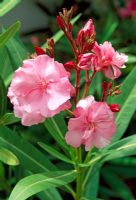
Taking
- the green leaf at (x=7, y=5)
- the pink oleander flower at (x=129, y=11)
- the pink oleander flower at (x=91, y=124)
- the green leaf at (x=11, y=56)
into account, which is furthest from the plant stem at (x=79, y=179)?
the pink oleander flower at (x=129, y=11)

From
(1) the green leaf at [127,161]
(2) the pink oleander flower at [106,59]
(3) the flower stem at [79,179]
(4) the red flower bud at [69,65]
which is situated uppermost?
(4) the red flower bud at [69,65]

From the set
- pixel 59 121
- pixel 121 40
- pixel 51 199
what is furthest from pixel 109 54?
pixel 121 40

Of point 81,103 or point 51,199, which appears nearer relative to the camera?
point 81,103

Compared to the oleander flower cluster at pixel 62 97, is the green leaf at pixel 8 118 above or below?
below

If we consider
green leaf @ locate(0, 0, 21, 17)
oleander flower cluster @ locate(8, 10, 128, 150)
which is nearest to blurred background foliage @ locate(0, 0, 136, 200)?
green leaf @ locate(0, 0, 21, 17)

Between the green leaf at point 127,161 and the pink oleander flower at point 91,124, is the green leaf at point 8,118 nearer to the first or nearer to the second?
the pink oleander flower at point 91,124

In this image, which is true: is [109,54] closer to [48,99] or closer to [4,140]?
[48,99]

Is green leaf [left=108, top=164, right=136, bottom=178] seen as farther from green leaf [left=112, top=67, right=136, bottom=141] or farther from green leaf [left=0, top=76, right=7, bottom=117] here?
green leaf [left=0, top=76, right=7, bottom=117]
